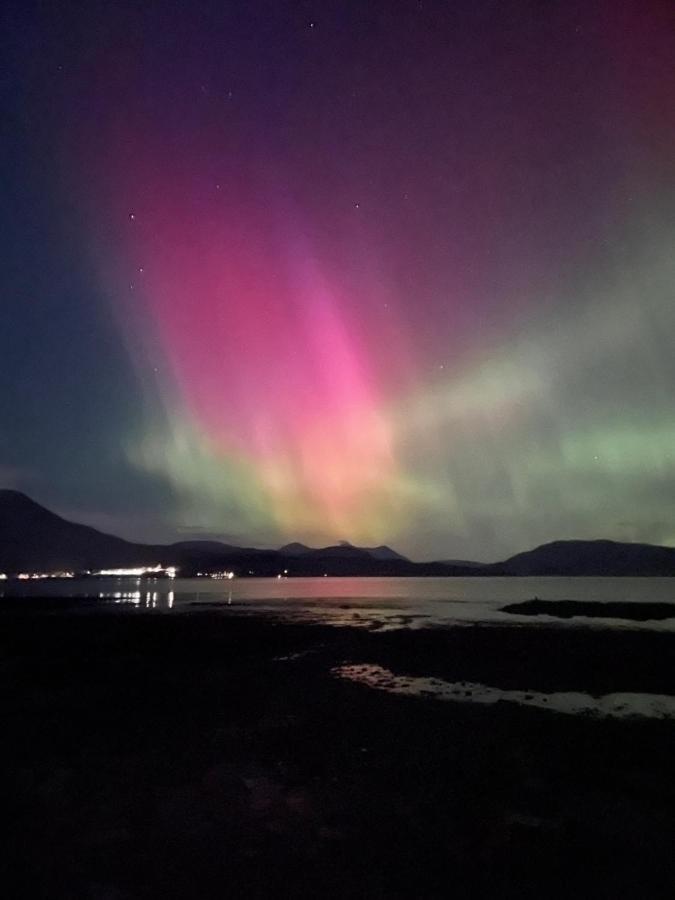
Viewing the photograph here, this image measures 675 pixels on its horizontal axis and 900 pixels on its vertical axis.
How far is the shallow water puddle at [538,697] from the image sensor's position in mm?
19891

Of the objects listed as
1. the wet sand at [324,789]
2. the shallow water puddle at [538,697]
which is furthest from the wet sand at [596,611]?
the shallow water puddle at [538,697]

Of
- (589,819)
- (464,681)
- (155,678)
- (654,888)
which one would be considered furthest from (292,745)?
(155,678)

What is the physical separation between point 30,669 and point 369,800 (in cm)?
2174

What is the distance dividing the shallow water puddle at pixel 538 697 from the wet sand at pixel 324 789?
0.82 meters

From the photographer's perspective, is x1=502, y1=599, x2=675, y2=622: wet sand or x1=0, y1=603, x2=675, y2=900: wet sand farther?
x1=502, y1=599, x2=675, y2=622: wet sand

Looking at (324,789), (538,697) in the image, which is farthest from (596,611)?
(324,789)

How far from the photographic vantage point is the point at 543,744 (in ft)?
52.1

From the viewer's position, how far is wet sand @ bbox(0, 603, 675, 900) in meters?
8.98

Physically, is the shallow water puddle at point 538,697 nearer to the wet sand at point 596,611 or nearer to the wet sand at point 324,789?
the wet sand at point 324,789

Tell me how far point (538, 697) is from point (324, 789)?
11.7 meters

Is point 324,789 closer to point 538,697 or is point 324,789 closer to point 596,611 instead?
point 538,697

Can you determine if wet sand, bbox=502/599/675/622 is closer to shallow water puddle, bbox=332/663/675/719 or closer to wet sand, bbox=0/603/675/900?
wet sand, bbox=0/603/675/900

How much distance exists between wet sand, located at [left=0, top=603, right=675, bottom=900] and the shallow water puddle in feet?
2.69

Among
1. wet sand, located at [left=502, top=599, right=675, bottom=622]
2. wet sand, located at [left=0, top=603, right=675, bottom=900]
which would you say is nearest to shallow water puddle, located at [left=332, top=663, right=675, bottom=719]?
wet sand, located at [left=0, top=603, right=675, bottom=900]
